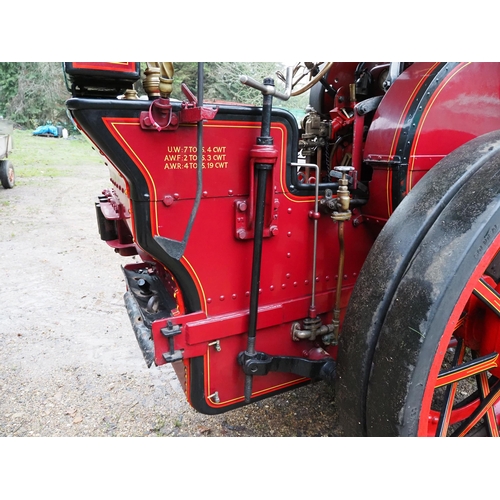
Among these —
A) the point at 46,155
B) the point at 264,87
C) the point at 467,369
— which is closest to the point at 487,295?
the point at 467,369

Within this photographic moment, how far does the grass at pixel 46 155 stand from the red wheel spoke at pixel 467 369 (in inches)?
469

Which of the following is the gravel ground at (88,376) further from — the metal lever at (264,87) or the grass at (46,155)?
the grass at (46,155)

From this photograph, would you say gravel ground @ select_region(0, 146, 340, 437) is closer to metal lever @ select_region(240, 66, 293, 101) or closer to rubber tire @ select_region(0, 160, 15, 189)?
metal lever @ select_region(240, 66, 293, 101)

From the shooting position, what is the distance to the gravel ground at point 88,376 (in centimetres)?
243

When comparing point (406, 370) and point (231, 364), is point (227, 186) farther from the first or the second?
point (406, 370)

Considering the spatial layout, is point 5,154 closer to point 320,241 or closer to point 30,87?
point 30,87

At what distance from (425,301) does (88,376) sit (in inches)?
97.2

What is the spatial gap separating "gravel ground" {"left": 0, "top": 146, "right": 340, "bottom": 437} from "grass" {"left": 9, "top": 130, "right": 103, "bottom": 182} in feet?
26.5

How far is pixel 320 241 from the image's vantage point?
190 cm

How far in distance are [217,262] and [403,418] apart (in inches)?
34.6

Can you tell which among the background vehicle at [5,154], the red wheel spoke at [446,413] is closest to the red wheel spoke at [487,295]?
the red wheel spoke at [446,413]

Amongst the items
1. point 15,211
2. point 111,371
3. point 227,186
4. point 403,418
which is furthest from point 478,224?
point 15,211

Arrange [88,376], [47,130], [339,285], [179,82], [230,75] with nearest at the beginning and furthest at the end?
[179,82], [339,285], [88,376], [230,75], [47,130]

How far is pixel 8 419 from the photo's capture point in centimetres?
251
